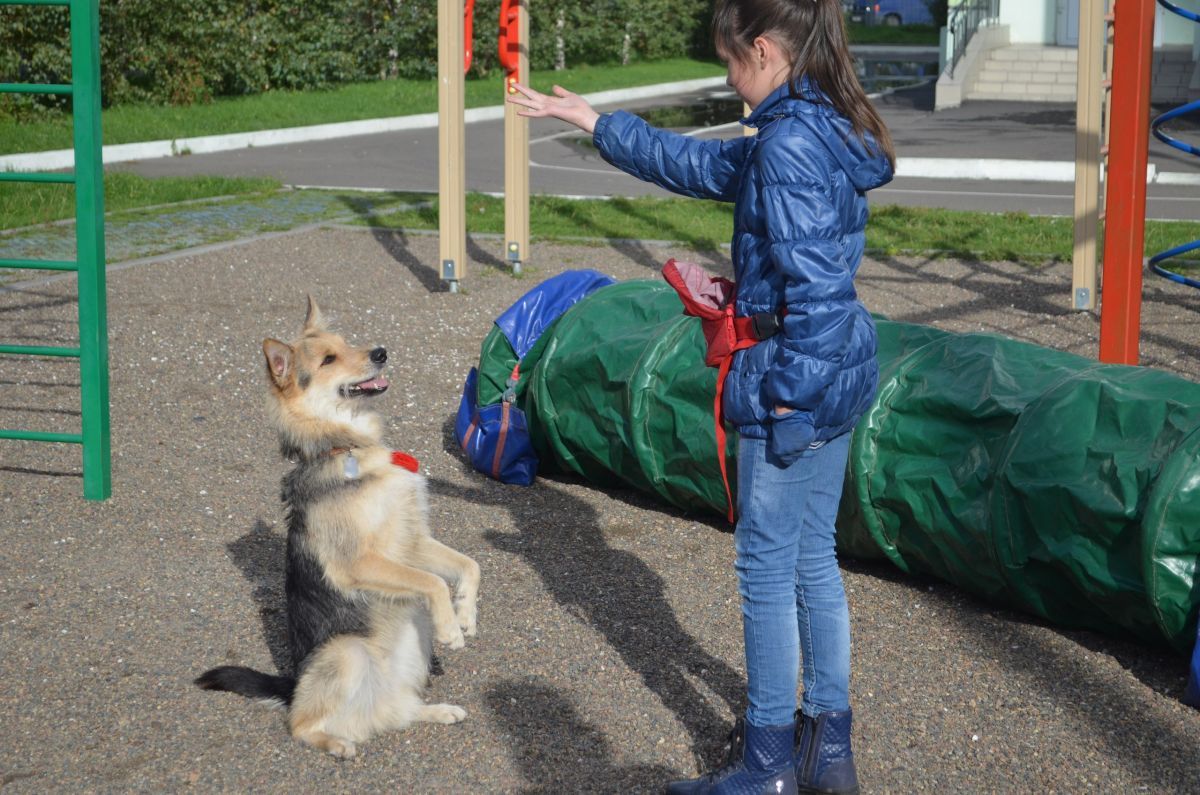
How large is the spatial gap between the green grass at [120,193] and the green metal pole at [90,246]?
7.07 metres

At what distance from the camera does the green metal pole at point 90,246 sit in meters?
6.07

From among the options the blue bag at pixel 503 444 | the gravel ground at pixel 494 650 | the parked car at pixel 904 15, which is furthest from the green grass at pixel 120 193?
the parked car at pixel 904 15

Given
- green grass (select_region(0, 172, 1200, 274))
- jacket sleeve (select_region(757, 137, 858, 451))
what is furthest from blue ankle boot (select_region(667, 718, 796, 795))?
green grass (select_region(0, 172, 1200, 274))

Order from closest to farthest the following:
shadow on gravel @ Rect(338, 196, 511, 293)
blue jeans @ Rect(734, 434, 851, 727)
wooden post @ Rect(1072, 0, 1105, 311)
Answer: blue jeans @ Rect(734, 434, 851, 727), wooden post @ Rect(1072, 0, 1105, 311), shadow on gravel @ Rect(338, 196, 511, 293)

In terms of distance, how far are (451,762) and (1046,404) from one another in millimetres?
2417

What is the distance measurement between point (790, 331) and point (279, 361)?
1880 millimetres

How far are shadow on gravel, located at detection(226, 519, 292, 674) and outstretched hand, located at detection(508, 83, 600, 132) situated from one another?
2.11 metres

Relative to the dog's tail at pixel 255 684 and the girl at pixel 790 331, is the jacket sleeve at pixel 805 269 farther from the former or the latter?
the dog's tail at pixel 255 684

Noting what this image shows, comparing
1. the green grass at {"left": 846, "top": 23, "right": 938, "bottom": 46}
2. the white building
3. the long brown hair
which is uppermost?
the green grass at {"left": 846, "top": 23, "right": 938, "bottom": 46}

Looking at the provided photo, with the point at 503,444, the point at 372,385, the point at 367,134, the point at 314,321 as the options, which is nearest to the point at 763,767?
the point at 372,385

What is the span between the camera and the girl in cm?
316

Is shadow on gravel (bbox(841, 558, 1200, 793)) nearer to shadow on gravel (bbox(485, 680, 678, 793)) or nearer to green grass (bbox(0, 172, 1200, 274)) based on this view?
shadow on gravel (bbox(485, 680, 678, 793))

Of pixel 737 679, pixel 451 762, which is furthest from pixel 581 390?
pixel 451 762

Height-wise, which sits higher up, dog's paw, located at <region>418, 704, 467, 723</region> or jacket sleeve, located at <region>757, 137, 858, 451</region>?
jacket sleeve, located at <region>757, 137, 858, 451</region>
